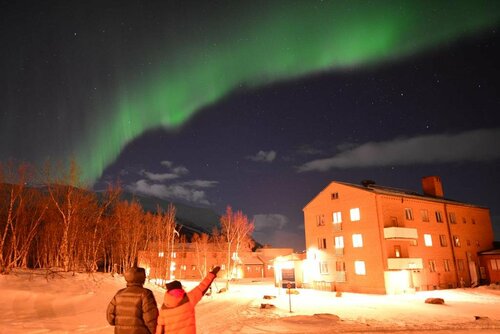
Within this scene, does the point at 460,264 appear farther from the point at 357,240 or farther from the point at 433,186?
the point at 357,240

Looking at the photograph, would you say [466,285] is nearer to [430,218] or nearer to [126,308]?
[430,218]

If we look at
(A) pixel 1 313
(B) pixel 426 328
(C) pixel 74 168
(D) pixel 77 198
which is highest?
(C) pixel 74 168

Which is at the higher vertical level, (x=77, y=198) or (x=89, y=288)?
(x=77, y=198)

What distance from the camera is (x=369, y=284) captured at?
37.6m

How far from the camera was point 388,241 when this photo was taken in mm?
38312

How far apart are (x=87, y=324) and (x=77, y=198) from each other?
17.1 metres

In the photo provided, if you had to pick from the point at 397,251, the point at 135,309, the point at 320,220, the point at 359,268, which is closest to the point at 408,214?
the point at 397,251

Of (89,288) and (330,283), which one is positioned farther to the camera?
(330,283)

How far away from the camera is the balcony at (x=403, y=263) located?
36844 mm

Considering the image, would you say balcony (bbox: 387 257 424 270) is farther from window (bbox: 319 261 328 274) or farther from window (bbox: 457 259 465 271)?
window (bbox: 457 259 465 271)

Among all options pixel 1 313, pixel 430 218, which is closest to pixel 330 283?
pixel 430 218

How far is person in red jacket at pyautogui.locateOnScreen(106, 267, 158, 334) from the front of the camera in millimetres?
6102

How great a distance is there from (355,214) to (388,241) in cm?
496

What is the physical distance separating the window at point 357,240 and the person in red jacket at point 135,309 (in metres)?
37.5
